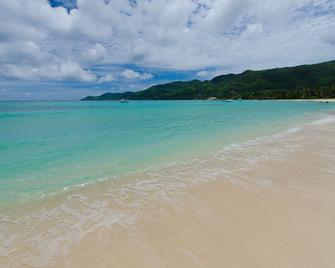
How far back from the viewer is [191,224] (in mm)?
4520

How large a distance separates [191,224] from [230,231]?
74cm

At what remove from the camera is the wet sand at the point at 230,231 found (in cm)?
345

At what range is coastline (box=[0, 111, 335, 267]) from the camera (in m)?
3.52

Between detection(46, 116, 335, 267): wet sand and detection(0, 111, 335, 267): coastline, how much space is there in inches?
→ 0.6

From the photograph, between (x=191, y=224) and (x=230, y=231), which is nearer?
(x=230, y=231)

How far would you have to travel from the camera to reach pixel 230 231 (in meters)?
4.20

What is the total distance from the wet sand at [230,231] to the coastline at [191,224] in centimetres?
2

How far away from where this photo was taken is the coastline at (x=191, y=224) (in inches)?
139

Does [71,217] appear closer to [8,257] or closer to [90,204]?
[90,204]

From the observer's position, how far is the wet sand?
3451mm

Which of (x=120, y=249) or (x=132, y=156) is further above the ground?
(x=120, y=249)

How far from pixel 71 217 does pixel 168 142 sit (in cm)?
1020

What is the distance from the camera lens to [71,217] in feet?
16.6

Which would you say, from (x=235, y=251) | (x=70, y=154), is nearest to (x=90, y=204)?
(x=235, y=251)
